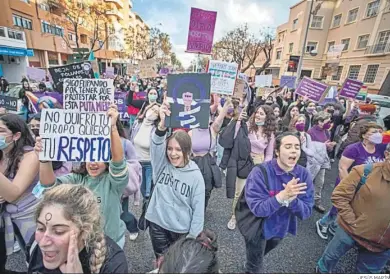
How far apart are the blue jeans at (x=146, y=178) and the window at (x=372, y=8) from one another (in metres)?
25.9

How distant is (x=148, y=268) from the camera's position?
8.37 feet

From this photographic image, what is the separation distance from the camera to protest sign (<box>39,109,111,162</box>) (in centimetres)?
168

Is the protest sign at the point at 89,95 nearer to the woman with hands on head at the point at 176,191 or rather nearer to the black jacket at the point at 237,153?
the woman with hands on head at the point at 176,191

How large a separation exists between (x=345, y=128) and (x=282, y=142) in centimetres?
578

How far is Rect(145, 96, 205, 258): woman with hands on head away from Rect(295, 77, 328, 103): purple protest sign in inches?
195

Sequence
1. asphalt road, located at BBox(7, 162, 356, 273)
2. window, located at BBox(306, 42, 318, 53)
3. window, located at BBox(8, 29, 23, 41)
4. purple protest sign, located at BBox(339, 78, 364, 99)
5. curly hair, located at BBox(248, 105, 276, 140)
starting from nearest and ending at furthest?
asphalt road, located at BBox(7, 162, 356, 273) → curly hair, located at BBox(248, 105, 276, 140) → purple protest sign, located at BBox(339, 78, 364, 99) → window, located at BBox(8, 29, 23, 41) → window, located at BBox(306, 42, 318, 53)

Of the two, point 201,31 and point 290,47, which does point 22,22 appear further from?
point 290,47

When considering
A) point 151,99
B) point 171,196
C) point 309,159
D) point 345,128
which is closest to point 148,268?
point 171,196

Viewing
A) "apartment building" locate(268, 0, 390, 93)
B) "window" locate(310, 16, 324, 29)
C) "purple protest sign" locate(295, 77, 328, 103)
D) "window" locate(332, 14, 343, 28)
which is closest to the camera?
"purple protest sign" locate(295, 77, 328, 103)

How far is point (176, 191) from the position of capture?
6.56 feet

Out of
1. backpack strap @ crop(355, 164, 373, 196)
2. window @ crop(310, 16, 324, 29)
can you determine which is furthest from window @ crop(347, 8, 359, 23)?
backpack strap @ crop(355, 164, 373, 196)

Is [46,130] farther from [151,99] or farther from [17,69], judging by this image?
[17,69]

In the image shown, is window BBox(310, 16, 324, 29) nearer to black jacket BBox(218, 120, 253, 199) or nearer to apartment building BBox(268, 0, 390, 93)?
apartment building BBox(268, 0, 390, 93)

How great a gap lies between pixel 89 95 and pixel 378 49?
2749 cm
